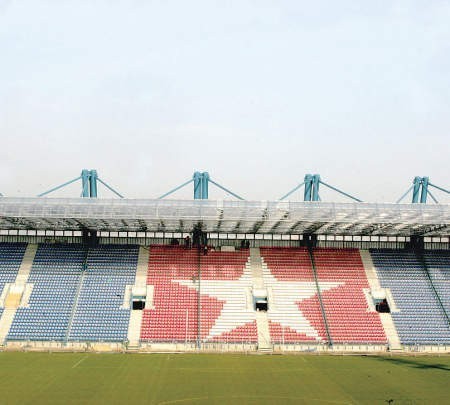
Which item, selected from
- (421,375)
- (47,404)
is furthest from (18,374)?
(421,375)

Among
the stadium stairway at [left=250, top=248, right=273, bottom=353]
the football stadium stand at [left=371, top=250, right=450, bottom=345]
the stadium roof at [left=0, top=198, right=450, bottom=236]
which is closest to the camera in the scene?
the stadium stairway at [left=250, top=248, right=273, bottom=353]

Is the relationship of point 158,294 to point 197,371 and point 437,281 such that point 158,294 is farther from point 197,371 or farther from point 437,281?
point 437,281

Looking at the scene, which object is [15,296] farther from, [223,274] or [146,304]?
[223,274]

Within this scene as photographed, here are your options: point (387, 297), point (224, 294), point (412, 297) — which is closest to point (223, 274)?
point (224, 294)

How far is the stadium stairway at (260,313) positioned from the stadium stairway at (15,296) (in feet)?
81.3

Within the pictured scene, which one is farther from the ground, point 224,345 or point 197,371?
point 224,345

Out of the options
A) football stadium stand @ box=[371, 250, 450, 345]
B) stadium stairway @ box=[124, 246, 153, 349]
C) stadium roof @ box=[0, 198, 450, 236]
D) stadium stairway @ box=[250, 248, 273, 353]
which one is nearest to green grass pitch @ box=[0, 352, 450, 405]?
stadium stairway @ box=[250, 248, 273, 353]

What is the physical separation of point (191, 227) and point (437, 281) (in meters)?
30.1

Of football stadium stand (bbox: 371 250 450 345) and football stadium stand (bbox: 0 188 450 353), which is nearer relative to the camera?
football stadium stand (bbox: 0 188 450 353)

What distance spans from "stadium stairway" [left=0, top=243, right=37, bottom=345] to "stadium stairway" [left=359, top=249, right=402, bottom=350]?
38.2 metres

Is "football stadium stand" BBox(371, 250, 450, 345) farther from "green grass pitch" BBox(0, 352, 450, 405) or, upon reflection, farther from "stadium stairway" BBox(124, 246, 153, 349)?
"stadium stairway" BBox(124, 246, 153, 349)

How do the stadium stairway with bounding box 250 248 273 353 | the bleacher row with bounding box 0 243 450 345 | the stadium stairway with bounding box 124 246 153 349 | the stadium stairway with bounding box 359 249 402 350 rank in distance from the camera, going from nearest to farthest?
the stadium stairway with bounding box 124 246 153 349
the stadium stairway with bounding box 250 248 273 353
the bleacher row with bounding box 0 243 450 345
the stadium stairway with bounding box 359 249 402 350

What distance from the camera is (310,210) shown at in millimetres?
51844

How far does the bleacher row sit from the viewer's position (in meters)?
49.4
